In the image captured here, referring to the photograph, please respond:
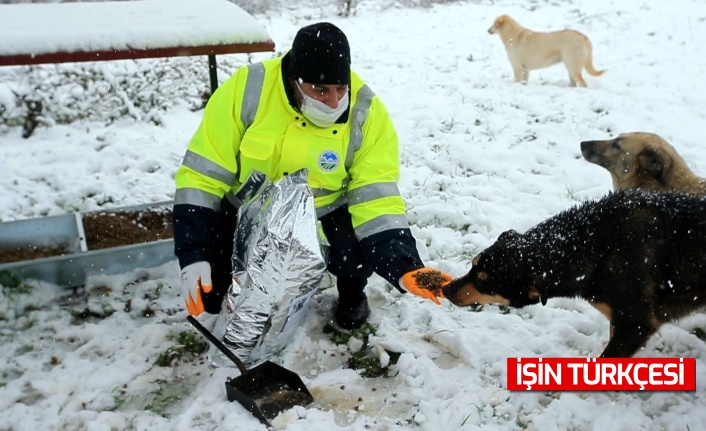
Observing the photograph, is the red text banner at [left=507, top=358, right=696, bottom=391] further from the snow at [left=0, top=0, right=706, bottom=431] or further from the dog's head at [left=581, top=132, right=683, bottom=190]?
the dog's head at [left=581, top=132, right=683, bottom=190]

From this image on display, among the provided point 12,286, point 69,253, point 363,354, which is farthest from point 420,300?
point 12,286

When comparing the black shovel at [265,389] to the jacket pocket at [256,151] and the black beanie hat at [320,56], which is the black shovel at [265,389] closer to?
the jacket pocket at [256,151]

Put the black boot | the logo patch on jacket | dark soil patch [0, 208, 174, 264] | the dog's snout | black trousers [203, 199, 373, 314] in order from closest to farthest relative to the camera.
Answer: the logo patch on jacket → black trousers [203, 199, 373, 314] → the black boot → dark soil patch [0, 208, 174, 264] → the dog's snout

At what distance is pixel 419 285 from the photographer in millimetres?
2787

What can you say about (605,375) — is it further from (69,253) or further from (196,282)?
(69,253)

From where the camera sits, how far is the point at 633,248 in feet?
9.02

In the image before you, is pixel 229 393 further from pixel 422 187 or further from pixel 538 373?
pixel 422 187

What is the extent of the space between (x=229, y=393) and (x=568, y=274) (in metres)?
1.68

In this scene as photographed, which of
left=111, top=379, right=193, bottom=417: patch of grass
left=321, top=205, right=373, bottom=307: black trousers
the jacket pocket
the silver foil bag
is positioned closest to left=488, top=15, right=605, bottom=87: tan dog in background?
left=321, top=205, right=373, bottom=307: black trousers

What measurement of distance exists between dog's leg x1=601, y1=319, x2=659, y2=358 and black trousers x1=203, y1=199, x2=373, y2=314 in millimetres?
1271

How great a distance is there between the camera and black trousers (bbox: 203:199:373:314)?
3126 millimetres

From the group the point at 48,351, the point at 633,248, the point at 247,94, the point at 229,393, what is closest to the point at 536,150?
the point at 633,248

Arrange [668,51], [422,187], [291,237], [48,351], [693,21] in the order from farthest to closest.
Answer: [693,21] → [668,51] → [422,187] → [48,351] → [291,237]

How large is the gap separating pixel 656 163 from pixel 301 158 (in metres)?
2.47
